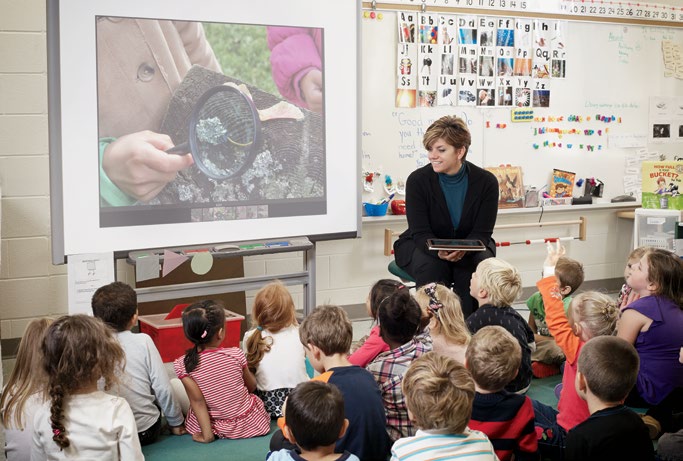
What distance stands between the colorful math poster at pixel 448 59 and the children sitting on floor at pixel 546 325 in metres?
1.68

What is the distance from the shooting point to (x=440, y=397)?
190 cm

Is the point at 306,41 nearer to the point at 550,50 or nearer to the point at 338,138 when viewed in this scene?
the point at 338,138

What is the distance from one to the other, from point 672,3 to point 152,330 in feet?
15.2

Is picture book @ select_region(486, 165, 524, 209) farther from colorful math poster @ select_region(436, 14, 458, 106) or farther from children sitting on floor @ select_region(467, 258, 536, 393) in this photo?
children sitting on floor @ select_region(467, 258, 536, 393)

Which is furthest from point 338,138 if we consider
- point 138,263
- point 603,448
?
point 603,448

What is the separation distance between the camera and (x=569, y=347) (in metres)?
3.03

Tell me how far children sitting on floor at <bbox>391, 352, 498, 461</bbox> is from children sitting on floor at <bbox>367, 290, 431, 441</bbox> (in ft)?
1.96

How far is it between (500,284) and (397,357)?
29.6 inches

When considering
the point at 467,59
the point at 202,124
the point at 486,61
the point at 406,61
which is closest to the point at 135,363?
the point at 202,124

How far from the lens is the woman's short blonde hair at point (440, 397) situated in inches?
74.5

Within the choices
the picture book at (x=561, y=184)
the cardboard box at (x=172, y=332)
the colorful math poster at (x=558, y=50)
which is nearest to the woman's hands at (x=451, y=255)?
the cardboard box at (x=172, y=332)

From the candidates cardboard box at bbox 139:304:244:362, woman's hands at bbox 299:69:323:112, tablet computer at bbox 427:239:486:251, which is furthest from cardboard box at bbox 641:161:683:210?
cardboard box at bbox 139:304:244:362

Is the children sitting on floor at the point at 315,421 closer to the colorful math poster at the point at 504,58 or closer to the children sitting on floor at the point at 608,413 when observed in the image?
the children sitting on floor at the point at 608,413

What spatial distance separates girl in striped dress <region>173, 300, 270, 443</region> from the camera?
2.91 m
